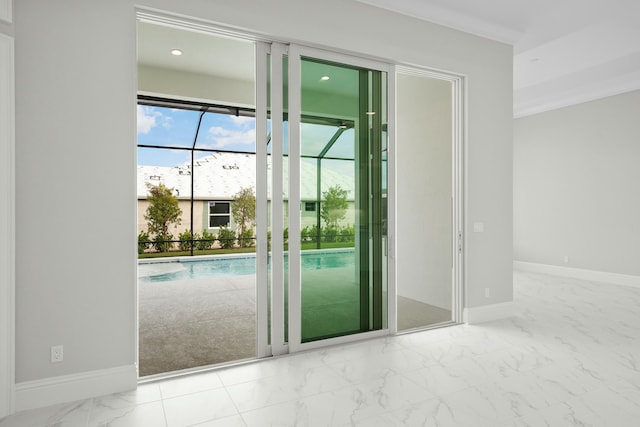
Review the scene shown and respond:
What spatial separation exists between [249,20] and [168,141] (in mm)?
8984

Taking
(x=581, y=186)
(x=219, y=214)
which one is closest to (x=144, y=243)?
(x=219, y=214)

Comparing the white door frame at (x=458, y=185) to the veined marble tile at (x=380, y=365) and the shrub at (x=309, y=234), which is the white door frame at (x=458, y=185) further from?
the shrub at (x=309, y=234)

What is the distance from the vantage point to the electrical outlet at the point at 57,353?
7.99 feet

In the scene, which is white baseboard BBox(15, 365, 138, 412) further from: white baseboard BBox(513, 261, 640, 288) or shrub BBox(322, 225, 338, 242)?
white baseboard BBox(513, 261, 640, 288)

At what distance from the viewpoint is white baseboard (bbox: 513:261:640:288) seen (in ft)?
19.5

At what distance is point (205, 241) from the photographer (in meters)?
10.3

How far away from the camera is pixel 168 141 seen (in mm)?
11102

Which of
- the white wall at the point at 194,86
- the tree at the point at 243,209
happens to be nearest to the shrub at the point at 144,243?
the tree at the point at 243,209

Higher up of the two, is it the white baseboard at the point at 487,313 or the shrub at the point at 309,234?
the shrub at the point at 309,234

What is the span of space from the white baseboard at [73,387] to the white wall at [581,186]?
6.85 metres

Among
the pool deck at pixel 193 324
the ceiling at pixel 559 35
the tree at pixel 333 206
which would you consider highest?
the ceiling at pixel 559 35

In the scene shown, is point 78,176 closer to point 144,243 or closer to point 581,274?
point 581,274

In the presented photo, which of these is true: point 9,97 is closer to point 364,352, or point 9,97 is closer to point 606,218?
point 364,352

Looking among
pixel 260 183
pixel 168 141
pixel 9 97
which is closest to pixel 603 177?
pixel 260 183
